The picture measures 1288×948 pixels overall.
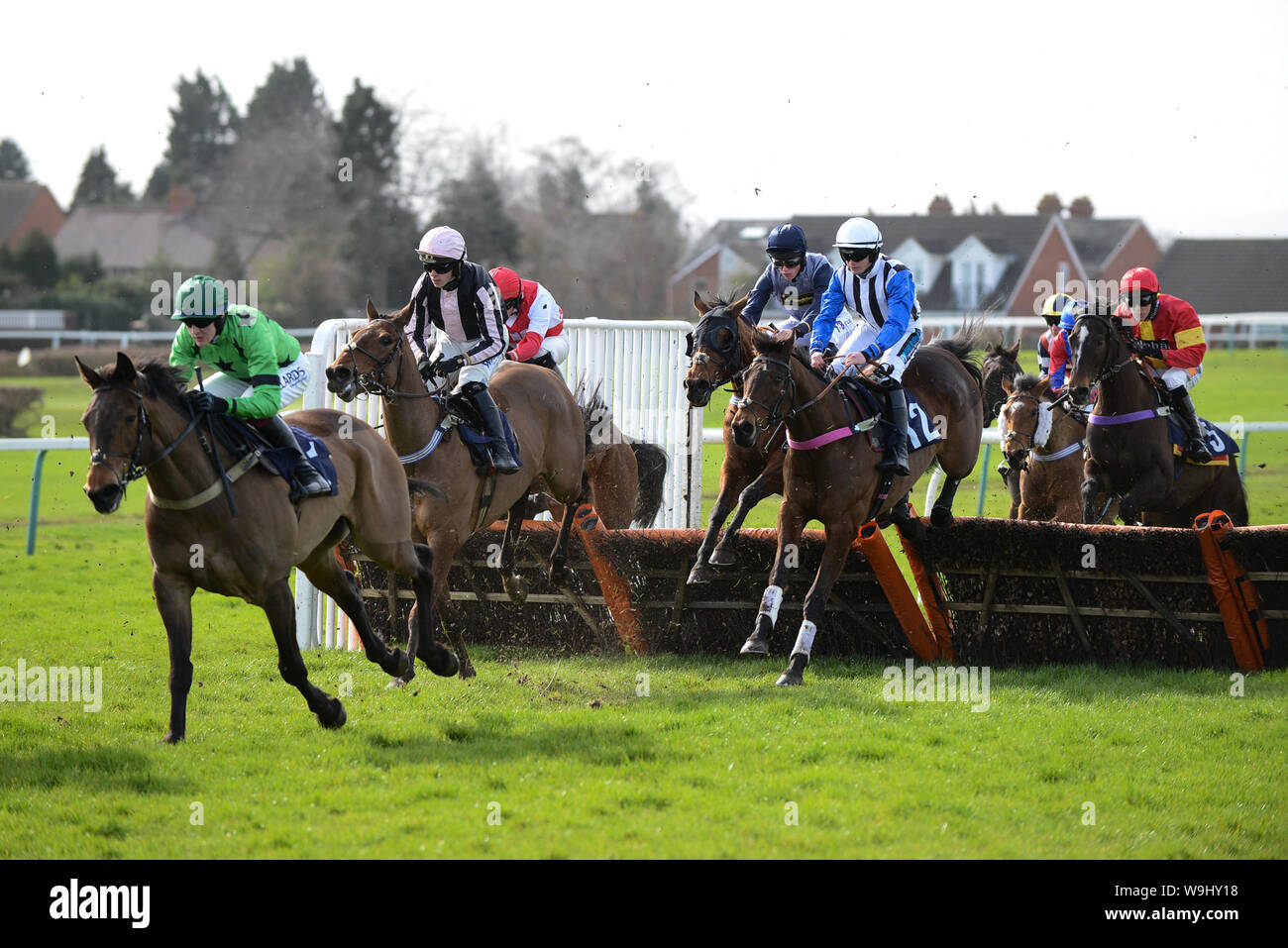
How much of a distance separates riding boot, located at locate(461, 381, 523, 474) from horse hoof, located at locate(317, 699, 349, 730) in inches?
79.7

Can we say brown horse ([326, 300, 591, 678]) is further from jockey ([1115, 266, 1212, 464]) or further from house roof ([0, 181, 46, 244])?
house roof ([0, 181, 46, 244])

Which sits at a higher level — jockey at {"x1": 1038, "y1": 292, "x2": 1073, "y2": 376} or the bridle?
jockey at {"x1": 1038, "y1": 292, "x2": 1073, "y2": 376}

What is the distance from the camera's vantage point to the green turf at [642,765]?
4.71 meters

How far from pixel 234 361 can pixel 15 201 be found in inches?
2677

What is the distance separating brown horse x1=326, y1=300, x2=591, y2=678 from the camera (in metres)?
7.48

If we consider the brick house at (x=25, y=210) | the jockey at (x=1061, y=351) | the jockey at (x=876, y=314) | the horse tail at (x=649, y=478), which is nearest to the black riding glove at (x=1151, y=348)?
the jockey at (x=1061, y=351)

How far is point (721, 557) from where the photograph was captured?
7754 mm

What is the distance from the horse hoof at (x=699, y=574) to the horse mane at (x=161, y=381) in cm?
311

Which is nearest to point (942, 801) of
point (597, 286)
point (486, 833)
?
point (486, 833)

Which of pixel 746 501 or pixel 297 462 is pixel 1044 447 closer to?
pixel 746 501

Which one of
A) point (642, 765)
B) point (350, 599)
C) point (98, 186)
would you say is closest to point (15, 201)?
point (98, 186)

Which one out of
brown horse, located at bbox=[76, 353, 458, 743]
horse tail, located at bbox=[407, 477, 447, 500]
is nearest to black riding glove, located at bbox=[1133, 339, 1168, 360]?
horse tail, located at bbox=[407, 477, 447, 500]

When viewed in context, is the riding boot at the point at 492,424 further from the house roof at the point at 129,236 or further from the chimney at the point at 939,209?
the house roof at the point at 129,236

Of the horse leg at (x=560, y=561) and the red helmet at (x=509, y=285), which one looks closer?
the horse leg at (x=560, y=561)
